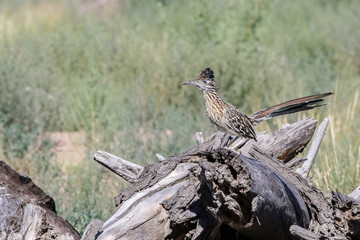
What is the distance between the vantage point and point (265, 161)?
5.39 metres

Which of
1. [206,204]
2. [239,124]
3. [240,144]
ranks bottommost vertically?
[206,204]

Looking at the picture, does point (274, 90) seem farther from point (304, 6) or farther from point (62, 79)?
point (304, 6)

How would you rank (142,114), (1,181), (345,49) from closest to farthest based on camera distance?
(1,181) → (142,114) → (345,49)

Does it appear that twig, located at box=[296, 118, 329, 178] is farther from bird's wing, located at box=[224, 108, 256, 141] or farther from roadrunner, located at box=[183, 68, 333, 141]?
bird's wing, located at box=[224, 108, 256, 141]

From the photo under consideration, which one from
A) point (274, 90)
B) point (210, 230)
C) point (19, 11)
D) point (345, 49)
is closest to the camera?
point (210, 230)

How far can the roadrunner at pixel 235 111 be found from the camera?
20.2 ft

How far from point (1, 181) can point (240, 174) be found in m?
1.83

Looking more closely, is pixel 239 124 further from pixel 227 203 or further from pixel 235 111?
pixel 227 203

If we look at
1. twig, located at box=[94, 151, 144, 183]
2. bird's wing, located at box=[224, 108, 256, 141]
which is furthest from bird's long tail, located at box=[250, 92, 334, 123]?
twig, located at box=[94, 151, 144, 183]

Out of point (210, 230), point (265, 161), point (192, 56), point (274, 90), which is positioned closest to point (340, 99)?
point (274, 90)

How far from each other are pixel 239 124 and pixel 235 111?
0.27 meters

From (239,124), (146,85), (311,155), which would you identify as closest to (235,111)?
(239,124)

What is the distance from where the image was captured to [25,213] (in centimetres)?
511

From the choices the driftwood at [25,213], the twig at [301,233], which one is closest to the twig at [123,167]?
the driftwood at [25,213]
